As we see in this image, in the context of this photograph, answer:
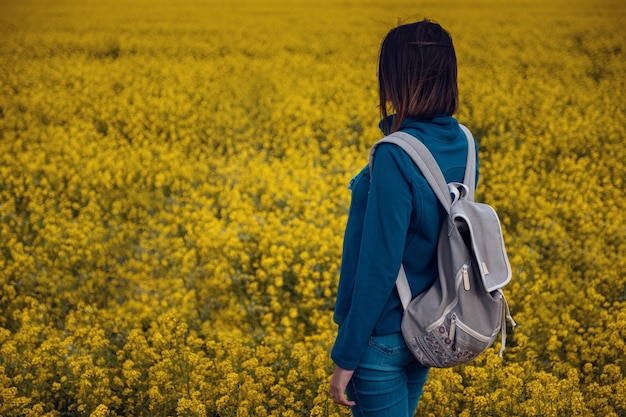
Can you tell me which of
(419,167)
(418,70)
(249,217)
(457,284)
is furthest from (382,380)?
(249,217)

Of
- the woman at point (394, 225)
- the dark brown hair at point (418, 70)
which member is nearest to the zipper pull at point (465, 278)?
the woman at point (394, 225)

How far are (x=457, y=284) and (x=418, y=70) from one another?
0.53m

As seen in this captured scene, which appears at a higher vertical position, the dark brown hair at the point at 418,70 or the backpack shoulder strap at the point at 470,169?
the dark brown hair at the point at 418,70

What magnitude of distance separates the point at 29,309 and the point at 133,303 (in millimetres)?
722

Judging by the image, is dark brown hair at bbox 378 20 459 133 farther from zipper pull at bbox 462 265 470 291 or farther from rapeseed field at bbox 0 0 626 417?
rapeseed field at bbox 0 0 626 417

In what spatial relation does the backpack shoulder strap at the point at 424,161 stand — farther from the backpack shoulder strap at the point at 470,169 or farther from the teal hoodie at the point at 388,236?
the backpack shoulder strap at the point at 470,169

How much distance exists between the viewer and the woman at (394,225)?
155 centimetres

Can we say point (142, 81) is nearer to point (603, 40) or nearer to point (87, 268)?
point (87, 268)

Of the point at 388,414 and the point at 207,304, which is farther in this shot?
the point at 207,304

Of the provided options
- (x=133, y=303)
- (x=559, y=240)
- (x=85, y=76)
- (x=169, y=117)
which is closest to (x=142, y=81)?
(x=85, y=76)

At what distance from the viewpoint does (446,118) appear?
5.57 feet

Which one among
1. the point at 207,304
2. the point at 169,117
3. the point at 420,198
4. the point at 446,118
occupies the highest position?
the point at 446,118

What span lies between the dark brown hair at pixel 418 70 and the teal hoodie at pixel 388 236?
47 millimetres

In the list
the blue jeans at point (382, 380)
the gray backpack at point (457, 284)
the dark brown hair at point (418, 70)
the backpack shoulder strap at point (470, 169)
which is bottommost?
the blue jeans at point (382, 380)
